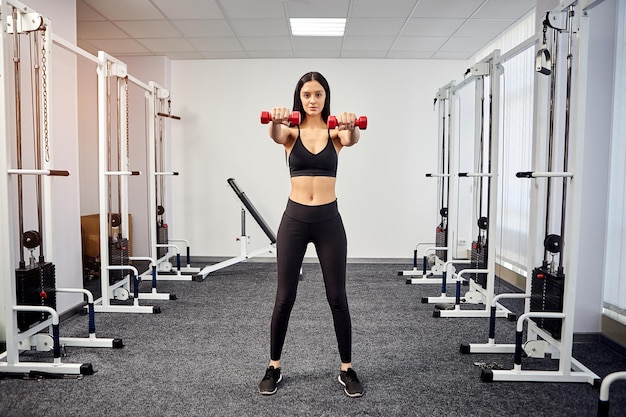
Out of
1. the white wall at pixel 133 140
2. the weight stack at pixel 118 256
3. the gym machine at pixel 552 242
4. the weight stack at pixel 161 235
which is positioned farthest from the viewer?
the white wall at pixel 133 140

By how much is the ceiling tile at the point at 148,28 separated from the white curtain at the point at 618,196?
11.7 feet

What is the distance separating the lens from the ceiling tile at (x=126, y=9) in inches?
146

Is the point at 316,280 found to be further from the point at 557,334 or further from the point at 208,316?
the point at 557,334

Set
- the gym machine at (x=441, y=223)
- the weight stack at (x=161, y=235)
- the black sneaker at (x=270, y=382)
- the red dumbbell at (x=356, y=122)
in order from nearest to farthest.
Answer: the red dumbbell at (x=356, y=122), the black sneaker at (x=270, y=382), the gym machine at (x=441, y=223), the weight stack at (x=161, y=235)

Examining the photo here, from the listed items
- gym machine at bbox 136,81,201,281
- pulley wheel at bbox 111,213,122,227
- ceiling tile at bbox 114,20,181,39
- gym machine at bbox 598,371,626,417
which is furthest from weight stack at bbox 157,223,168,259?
gym machine at bbox 598,371,626,417

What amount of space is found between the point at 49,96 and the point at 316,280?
2877 mm

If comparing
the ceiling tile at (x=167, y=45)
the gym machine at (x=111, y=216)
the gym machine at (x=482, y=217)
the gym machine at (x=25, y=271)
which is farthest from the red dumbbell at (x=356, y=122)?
the ceiling tile at (x=167, y=45)

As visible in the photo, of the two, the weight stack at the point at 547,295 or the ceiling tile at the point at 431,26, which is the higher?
the ceiling tile at the point at 431,26

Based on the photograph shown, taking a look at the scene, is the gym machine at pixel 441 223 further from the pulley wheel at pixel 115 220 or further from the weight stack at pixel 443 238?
the pulley wheel at pixel 115 220

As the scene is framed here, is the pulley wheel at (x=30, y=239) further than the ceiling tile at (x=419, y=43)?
No

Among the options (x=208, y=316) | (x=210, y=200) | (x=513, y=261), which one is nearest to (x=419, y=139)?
(x=513, y=261)

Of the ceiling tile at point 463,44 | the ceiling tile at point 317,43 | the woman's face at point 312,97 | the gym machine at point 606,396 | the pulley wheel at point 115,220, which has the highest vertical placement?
the ceiling tile at point 463,44

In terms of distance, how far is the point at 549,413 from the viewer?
192cm

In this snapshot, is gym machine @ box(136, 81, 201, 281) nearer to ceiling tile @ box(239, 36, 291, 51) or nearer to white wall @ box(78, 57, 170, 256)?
white wall @ box(78, 57, 170, 256)
